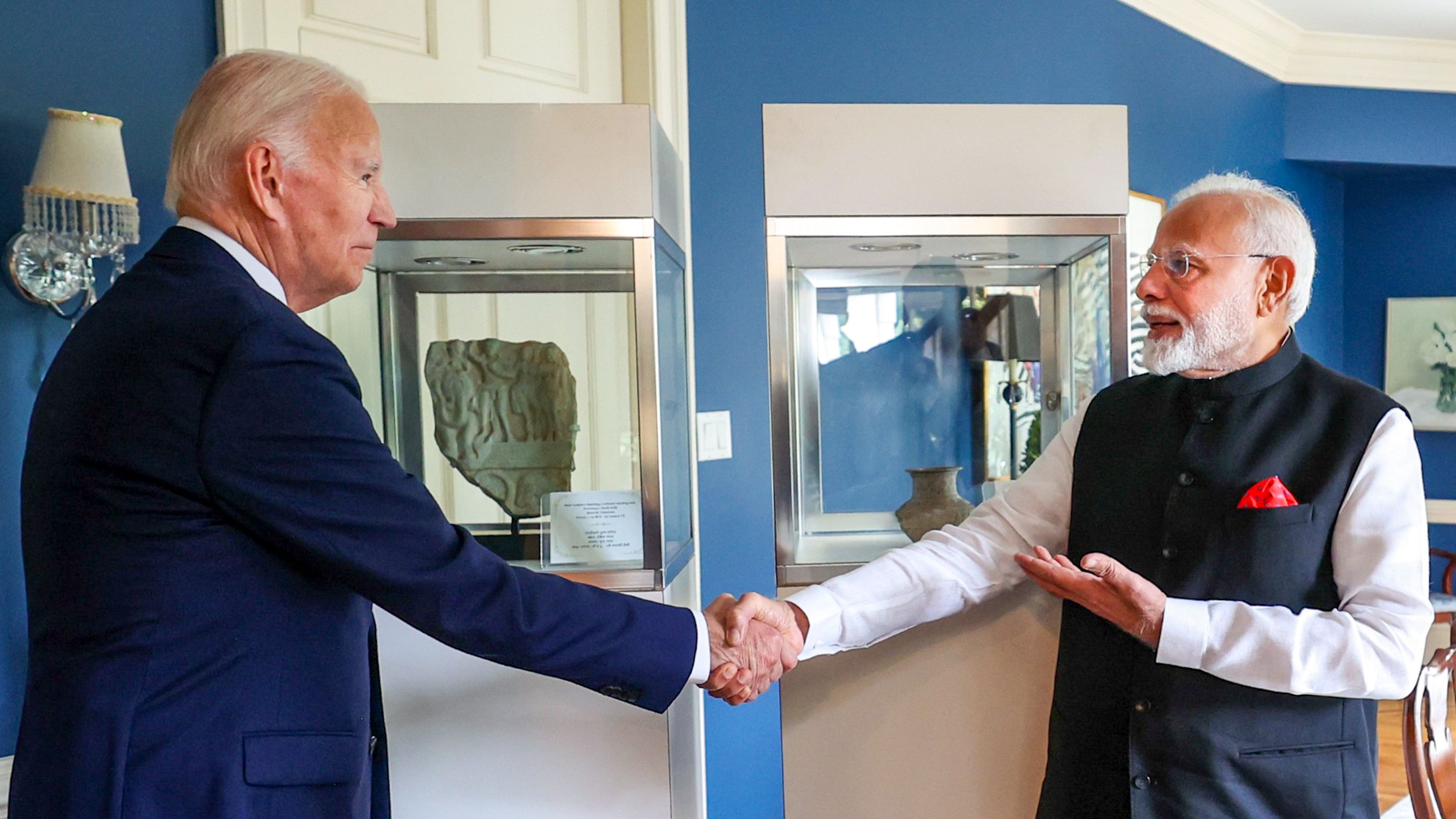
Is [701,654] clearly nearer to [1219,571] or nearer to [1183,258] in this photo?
[1219,571]

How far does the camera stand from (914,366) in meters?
2.34

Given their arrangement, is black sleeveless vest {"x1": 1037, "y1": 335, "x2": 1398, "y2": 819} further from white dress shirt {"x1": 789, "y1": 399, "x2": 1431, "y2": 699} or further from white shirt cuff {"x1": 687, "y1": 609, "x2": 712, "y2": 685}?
white shirt cuff {"x1": 687, "y1": 609, "x2": 712, "y2": 685}

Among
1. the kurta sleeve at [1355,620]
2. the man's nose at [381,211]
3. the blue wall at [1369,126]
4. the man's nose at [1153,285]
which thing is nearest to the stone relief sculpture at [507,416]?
the man's nose at [381,211]

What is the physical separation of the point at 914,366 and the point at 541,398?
773 mm

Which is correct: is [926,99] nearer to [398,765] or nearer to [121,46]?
[121,46]

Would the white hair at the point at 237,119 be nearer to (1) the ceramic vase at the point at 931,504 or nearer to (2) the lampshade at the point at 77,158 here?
(2) the lampshade at the point at 77,158

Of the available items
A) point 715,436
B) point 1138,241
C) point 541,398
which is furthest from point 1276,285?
point 1138,241

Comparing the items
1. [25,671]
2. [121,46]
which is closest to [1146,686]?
[25,671]

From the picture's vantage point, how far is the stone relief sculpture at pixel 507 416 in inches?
80.0

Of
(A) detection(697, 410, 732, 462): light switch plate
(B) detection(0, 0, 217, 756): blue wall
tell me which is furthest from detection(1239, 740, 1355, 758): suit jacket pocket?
(B) detection(0, 0, 217, 756): blue wall

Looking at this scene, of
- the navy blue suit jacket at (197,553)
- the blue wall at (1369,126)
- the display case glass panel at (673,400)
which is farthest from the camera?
the blue wall at (1369,126)

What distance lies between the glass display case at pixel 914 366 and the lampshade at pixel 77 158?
1133 mm

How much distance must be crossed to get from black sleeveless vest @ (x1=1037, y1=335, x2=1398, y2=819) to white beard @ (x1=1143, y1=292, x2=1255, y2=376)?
4cm

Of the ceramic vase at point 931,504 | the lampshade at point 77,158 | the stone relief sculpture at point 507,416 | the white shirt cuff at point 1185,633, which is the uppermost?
the lampshade at point 77,158
